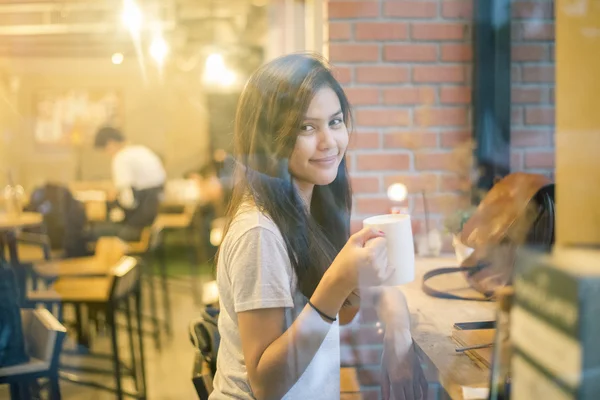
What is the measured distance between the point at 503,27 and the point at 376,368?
1166 millimetres

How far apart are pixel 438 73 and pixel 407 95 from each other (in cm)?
13

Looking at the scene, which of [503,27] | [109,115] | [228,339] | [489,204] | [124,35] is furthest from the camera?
[109,115]

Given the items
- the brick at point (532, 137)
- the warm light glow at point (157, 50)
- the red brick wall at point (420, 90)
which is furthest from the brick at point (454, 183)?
the warm light glow at point (157, 50)

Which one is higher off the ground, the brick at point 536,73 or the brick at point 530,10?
the brick at point 530,10

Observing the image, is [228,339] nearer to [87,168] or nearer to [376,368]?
[376,368]

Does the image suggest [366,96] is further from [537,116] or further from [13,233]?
[13,233]

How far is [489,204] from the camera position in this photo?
1.26m

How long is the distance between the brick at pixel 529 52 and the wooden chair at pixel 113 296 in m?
1.58

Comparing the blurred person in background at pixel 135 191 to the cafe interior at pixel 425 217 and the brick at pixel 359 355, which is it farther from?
the brick at pixel 359 355

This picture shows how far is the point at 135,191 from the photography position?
419 cm

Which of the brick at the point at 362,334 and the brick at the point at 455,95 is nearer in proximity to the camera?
the brick at the point at 362,334

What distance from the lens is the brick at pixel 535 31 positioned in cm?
174

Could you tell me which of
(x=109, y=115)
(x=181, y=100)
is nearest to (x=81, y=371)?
(x=181, y=100)

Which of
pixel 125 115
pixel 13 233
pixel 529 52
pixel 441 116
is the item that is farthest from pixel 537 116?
pixel 125 115
